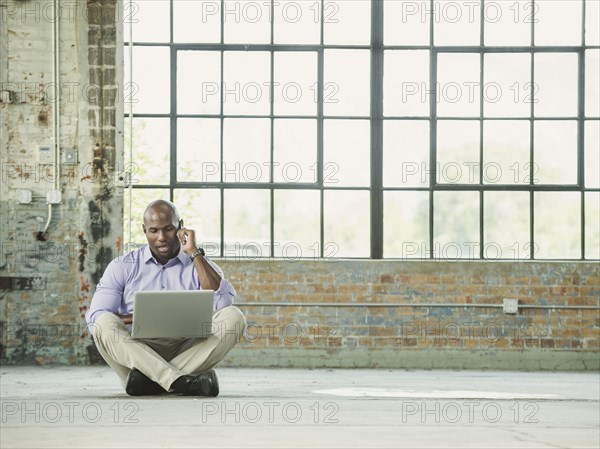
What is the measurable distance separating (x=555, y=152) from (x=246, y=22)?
228 cm

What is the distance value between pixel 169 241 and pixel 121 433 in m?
1.90

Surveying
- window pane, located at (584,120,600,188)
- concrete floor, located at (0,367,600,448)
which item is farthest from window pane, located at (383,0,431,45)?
concrete floor, located at (0,367,600,448)

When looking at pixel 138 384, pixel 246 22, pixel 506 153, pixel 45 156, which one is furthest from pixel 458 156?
pixel 138 384

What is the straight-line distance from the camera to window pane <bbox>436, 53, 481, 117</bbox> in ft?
25.5

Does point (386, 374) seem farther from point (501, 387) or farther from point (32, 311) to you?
point (32, 311)

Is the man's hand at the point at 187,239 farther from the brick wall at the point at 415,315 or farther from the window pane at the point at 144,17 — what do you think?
the window pane at the point at 144,17

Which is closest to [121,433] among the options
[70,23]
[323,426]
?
[323,426]

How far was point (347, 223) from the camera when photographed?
776cm

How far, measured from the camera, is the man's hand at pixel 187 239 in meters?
5.80

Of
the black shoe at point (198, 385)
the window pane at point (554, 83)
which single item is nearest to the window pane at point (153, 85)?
the window pane at point (554, 83)

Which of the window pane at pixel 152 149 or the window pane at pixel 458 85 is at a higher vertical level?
the window pane at pixel 458 85

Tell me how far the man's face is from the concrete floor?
0.76 metres

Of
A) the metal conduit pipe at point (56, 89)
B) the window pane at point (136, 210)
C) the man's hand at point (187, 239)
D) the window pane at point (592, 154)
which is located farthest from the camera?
the window pane at point (592, 154)

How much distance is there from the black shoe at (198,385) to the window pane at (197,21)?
Answer: 9.84ft
